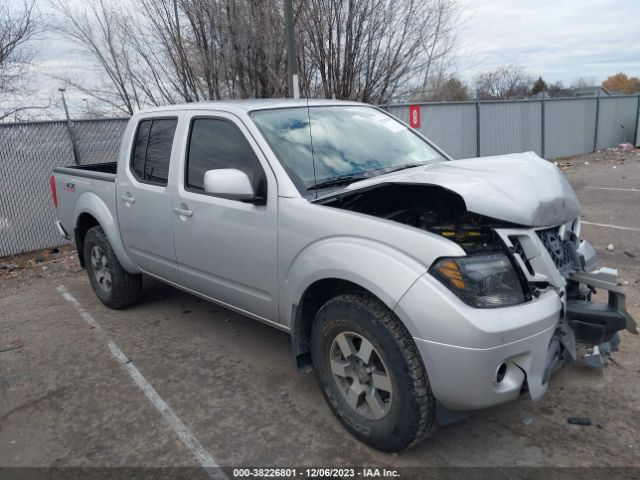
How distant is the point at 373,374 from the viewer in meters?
2.76

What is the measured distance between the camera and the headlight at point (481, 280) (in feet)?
8.00

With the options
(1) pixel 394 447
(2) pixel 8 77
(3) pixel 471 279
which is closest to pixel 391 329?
(3) pixel 471 279

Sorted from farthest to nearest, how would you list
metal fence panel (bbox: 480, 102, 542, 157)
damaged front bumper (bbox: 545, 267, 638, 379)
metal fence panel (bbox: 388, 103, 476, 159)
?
metal fence panel (bbox: 480, 102, 542, 157)
metal fence panel (bbox: 388, 103, 476, 159)
damaged front bumper (bbox: 545, 267, 638, 379)

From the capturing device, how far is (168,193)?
4.13 meters

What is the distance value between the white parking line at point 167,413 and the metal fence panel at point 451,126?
30.9ft

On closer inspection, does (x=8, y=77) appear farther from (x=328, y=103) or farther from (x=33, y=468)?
(x=33, y=468)

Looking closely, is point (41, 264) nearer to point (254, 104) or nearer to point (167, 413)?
point (167, 413)

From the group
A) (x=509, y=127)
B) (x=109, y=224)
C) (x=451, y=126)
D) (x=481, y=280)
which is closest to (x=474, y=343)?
(x=481, y=280)

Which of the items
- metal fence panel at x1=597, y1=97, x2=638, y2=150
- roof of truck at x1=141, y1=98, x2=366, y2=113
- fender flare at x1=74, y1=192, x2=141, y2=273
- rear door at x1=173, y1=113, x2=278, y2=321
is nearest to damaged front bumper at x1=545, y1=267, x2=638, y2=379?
rear door at x1=173, y1=113, x2=278, y2=321

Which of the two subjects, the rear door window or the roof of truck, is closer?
the roof of truck

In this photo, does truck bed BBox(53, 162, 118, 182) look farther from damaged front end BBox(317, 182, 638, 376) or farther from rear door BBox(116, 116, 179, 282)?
damaged front end BBox(317, 182, 638, 376)

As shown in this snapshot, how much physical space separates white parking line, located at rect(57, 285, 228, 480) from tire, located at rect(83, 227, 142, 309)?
1.07ft

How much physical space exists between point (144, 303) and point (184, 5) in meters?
8.34

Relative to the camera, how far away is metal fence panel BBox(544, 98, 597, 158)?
16.5 metres
